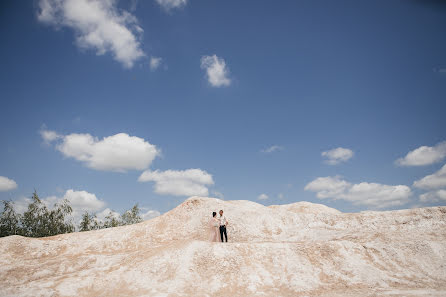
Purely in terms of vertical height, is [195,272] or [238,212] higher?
[238,212]

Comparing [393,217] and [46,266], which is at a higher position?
[393,217]

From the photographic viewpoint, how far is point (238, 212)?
30766 mm

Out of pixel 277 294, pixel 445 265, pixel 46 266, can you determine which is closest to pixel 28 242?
pixel 46 266

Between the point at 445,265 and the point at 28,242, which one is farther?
the point at 28,242

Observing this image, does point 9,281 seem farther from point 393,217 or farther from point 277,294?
point 393,217

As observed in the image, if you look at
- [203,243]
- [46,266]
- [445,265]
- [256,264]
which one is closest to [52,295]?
[46,266]

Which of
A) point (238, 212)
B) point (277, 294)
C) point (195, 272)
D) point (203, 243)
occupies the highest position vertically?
point (238, 212)

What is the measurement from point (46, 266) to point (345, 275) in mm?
22110

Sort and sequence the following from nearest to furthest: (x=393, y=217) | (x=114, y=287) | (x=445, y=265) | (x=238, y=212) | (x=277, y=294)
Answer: (x=277, y=294) → (x=114, y=287) → (x=445, y=265) → (x=393, y=217) → (x=238, y=212)

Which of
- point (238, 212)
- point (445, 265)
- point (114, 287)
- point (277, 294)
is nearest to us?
point (277, 294)

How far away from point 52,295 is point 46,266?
19.8ft

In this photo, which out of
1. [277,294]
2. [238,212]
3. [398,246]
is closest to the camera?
[277,294]

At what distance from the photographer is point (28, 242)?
28328 millimetres

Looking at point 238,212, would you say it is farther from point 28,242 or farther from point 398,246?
point 28,242
